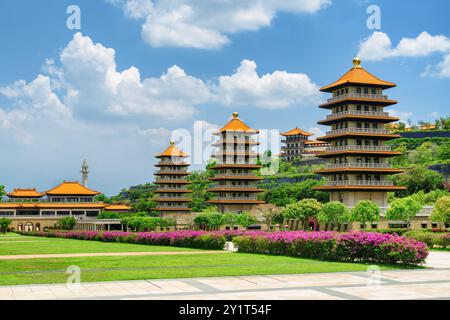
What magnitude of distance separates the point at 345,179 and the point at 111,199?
101980 millimetres

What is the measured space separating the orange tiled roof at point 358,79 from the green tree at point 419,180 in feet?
86.8

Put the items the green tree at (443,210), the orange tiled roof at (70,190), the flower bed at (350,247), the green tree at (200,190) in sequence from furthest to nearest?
the green tree at (200,190)
the orange tiled roof at (70,190)
the green tree at (443,210)
the flower bed at (350,247)

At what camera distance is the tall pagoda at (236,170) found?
95625 mm

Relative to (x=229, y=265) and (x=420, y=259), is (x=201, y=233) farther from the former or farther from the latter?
(x=420, y=259)

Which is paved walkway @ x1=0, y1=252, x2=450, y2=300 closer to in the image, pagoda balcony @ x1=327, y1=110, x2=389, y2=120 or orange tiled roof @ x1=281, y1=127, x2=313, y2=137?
pagoda balcony @ x1=327, y1=110, x2=389, y2=120

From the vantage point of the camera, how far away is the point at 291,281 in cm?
2356

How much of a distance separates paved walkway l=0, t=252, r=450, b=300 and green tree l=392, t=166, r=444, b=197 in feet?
239

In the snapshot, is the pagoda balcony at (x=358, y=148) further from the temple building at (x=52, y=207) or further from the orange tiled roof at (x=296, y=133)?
the orange tiled roof at (x=296, y=133)

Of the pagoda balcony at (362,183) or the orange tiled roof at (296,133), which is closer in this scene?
the pagoda balcony at (362,183)

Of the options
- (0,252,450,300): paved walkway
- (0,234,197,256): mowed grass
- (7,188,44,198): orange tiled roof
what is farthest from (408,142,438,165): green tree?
(0,252,450,300): paved walkway

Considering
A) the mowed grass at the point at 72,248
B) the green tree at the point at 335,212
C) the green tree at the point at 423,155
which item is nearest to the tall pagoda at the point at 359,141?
the green tree at the point at 335,212

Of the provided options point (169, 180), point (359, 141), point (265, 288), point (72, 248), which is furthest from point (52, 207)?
point (265, 288)

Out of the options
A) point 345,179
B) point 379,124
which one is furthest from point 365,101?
point 345,179

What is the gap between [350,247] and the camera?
1264 inches
